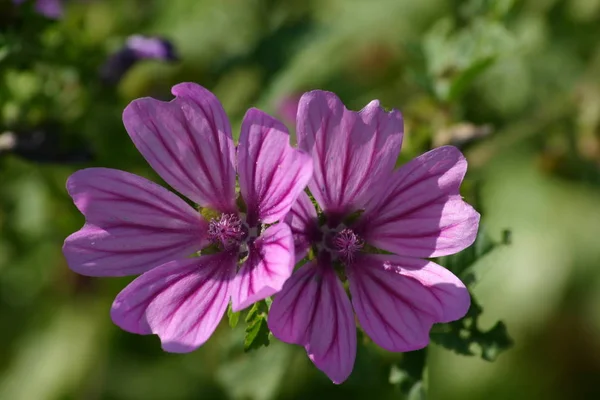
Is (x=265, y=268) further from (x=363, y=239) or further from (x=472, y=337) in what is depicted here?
(x=472, y=337)

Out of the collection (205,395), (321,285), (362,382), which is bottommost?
(205,395)

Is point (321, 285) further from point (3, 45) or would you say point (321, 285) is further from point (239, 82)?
point (239, 82)

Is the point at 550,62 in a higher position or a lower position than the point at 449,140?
lower

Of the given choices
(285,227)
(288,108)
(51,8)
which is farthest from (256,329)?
(288,108)

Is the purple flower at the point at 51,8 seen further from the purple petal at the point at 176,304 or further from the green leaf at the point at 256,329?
the green leaf at the point at 256,329

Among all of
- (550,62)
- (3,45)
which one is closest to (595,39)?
(550,62)

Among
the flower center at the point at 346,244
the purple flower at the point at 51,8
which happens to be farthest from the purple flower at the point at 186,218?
the purple flower at the point at 51,8
